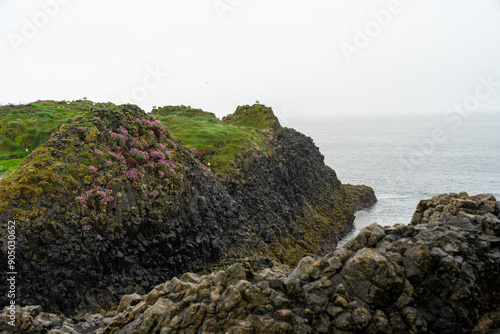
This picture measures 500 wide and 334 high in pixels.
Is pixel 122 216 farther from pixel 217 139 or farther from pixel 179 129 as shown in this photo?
pixel 179 129

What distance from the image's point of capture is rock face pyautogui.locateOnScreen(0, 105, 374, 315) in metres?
20.4

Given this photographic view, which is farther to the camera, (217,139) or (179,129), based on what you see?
(179,129)

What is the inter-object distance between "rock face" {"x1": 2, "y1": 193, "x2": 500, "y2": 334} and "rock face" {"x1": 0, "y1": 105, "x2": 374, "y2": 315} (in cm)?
496

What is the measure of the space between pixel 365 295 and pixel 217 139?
1296 inches

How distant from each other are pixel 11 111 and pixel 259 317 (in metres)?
37.4

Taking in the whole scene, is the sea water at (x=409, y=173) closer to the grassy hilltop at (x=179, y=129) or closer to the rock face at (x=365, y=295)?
the grassy hilltop at (x=179, y=129)

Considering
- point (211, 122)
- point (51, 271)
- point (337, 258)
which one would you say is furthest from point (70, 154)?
point (211, 122)

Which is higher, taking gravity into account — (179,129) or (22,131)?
(22,131)

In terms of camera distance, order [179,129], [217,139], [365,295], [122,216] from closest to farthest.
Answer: [365,295]
[122,216]
[217,139]
[179,129]

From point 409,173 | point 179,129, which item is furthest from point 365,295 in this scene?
point 409,173

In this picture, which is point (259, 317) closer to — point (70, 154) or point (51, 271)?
point (51, 271)

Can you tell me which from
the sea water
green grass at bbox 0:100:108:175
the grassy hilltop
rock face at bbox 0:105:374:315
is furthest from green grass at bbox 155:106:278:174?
the sea water

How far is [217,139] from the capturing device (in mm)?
44062

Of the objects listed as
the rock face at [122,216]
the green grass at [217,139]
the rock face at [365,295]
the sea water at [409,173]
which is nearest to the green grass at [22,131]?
the rock face at [122,216]
